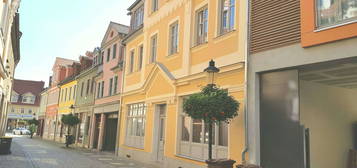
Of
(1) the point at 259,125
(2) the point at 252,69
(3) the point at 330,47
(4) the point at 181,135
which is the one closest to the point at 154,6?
(4) the point at 181,135

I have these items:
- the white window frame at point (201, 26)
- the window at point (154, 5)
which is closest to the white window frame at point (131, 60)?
the window at point (154, 5)

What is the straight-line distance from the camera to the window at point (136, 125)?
50.3 ft

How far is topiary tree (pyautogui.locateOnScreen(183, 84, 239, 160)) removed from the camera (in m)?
7.69

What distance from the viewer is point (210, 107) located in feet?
25.2

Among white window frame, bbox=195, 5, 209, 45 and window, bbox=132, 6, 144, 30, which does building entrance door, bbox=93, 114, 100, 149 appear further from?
white window frame, bbox=195, 5, 209, 45

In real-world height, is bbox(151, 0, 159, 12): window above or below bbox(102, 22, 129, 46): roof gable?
below

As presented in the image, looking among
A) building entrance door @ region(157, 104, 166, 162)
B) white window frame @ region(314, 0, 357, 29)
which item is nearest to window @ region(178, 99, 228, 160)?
building entrance door @ region(157, 104, 166, 162)

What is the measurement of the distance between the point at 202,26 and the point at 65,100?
25.5 meters

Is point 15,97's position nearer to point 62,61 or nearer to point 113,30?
point 62,61

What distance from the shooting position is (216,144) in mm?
9750

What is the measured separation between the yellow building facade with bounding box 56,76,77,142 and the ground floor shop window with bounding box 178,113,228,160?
2037 centimetres

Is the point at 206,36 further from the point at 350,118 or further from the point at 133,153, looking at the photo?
the point at 133,153

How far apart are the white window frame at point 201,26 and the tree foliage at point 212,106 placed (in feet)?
12.0

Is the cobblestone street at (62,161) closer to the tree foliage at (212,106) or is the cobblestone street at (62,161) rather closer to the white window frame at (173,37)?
the white window frame at (173,37)
